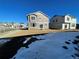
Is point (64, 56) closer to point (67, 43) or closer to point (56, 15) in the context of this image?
point (67, 43)

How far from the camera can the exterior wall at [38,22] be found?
148 feet

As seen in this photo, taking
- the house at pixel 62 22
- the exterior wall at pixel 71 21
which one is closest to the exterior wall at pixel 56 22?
the house at pixel 62 22

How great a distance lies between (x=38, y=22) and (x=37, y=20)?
68 cm

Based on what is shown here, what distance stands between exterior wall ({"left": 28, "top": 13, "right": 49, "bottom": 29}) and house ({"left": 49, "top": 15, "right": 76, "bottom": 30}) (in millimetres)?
6749

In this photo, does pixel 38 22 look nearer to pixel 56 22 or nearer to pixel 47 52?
pixel 56 22

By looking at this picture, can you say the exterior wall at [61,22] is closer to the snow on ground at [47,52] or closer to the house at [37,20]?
the house at [37,20]

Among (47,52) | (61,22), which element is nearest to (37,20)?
(61,22)

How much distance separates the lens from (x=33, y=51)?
5.85m

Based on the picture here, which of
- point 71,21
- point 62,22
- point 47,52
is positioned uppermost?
point 71,21

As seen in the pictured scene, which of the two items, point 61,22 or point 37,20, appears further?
point 61,22

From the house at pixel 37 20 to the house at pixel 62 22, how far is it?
6.75m

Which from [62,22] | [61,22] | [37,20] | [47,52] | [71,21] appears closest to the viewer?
[47,52]

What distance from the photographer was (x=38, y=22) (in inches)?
1800

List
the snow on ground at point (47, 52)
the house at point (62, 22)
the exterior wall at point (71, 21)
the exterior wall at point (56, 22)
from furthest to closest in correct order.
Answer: the exterior wall at point (71, 21)
the exterior wall at point (56, 22)
the house at point (62, 22)
the snow on ground at point (47, 52)
